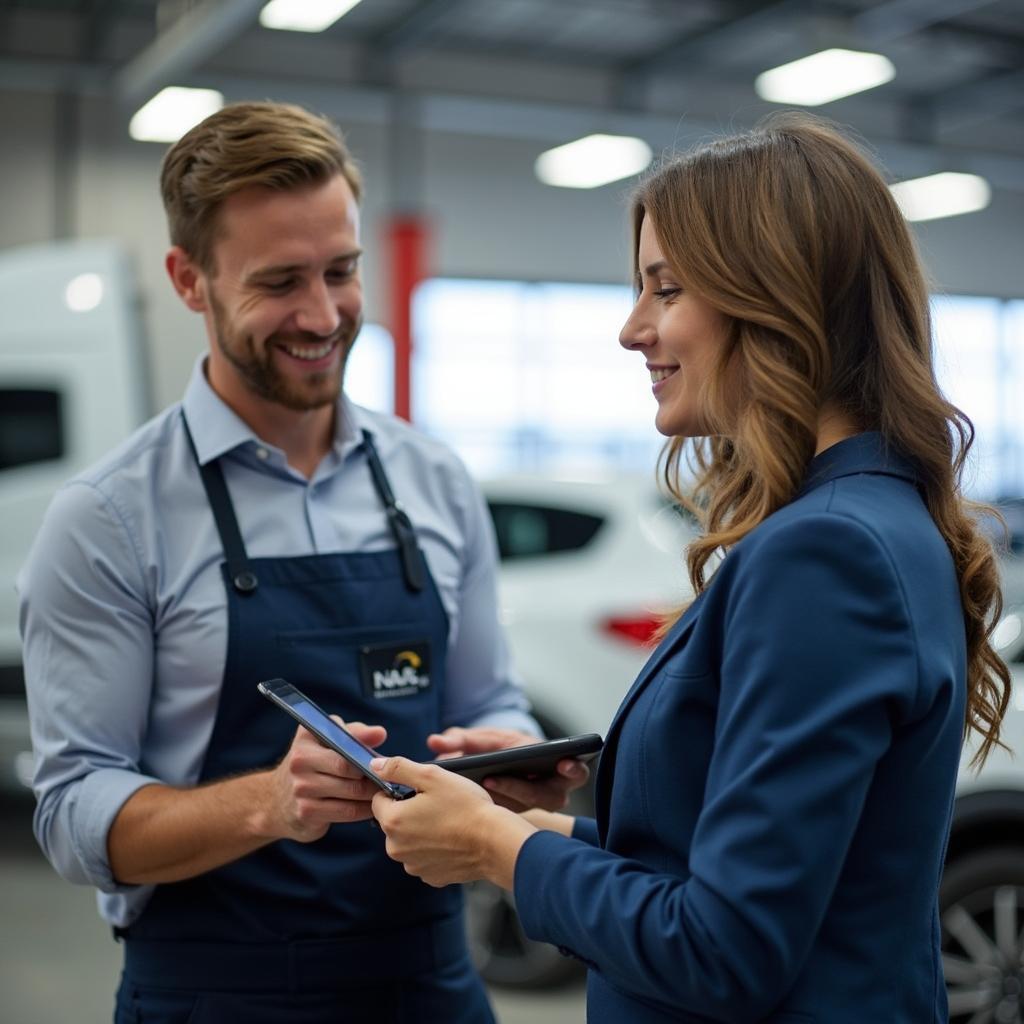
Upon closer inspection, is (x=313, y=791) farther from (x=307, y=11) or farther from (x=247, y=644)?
(x=307, y=11)

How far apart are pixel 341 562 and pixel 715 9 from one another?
335 inches

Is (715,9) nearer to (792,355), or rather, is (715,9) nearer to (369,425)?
(369,425)

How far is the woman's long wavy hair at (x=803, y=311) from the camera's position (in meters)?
1.28

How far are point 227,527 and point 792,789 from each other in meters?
0.93

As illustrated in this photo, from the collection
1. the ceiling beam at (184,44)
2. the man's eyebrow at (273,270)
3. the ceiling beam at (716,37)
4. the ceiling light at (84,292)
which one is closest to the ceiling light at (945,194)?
the ceiling beam at (716,37)

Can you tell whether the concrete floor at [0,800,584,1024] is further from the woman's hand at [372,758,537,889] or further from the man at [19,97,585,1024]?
the woman's hand at [372,758,537,889]

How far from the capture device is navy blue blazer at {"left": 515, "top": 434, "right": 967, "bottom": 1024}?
1118mm

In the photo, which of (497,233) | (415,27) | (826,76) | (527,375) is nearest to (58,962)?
(826,76)

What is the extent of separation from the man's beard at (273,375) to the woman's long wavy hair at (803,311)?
66 cm

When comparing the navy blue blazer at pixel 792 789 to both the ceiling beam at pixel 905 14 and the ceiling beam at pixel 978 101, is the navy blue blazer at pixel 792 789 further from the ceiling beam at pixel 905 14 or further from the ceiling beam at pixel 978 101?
the ceiling beam at pixel 978 101

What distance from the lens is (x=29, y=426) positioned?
6004 millimetres

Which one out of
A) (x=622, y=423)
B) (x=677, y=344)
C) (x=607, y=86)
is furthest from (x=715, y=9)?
(x=677, y=344)

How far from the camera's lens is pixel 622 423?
43.5ft

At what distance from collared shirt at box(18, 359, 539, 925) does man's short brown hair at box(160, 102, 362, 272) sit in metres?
0.23
